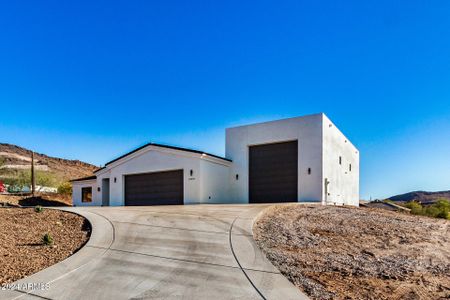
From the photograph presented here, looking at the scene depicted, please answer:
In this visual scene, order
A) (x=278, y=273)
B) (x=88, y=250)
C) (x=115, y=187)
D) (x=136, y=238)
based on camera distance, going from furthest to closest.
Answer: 1. (x=115, y=187)
2. (x=136, y=238)
3. (x=88, y=250)
4. (x=278, y=273)

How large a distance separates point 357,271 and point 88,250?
5.99 meters

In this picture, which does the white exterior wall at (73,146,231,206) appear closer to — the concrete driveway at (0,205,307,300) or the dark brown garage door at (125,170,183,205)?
the dark brown garage door at (125,170,183,205)

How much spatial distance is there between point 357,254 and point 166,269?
4.42 metres

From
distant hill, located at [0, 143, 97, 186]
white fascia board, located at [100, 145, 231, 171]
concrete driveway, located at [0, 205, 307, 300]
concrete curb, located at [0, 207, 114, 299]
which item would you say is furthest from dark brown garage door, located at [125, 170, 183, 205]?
distant hill, located at [0, 143, 97, 186]

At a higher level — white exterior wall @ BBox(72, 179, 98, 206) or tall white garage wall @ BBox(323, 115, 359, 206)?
tall white garage wall @ BBox(323, 115, 359, 206)

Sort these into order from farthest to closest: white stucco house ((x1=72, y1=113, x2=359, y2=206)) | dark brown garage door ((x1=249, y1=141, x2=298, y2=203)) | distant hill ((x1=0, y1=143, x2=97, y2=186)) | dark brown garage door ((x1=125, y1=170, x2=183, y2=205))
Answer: distant hill ((x1=0, y1=143, x2=97, y2=186)), dark brown garage door ((x1=125, y1=170, x2=183, y2=205)), dark brown garage door ((x1=249, y1=141, x2=298, y2=203)), white stucco house ((x1=72, y1=113, x2=359, y2=206))

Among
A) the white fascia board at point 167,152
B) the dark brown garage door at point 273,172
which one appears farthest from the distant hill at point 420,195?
the white fascia board at point 167,152

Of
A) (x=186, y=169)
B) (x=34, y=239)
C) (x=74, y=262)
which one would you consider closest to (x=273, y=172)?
(x=186, y=169)

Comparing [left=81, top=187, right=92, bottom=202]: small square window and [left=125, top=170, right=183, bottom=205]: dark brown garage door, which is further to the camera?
[left=81, top=187, right=92, bottom=202]: small square window

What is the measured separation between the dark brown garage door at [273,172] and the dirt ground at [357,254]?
733 centimetres

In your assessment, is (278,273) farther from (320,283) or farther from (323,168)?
(323,168)

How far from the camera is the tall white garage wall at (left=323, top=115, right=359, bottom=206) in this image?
19625 mm

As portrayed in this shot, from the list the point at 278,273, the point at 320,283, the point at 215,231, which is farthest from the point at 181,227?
the point at 320,283

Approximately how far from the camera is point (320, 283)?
5.77 m
